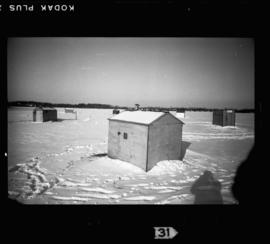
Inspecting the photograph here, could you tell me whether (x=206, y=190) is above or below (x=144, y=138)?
below

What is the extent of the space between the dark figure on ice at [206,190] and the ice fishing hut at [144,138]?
1.34 meters

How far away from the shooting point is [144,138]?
16.1 feet

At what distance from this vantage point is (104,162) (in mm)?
5645

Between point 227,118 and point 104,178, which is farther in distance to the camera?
point 227,118

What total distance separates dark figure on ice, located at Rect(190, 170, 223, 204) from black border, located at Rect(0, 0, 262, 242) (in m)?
1.61

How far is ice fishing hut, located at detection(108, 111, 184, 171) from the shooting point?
4.95 meters
